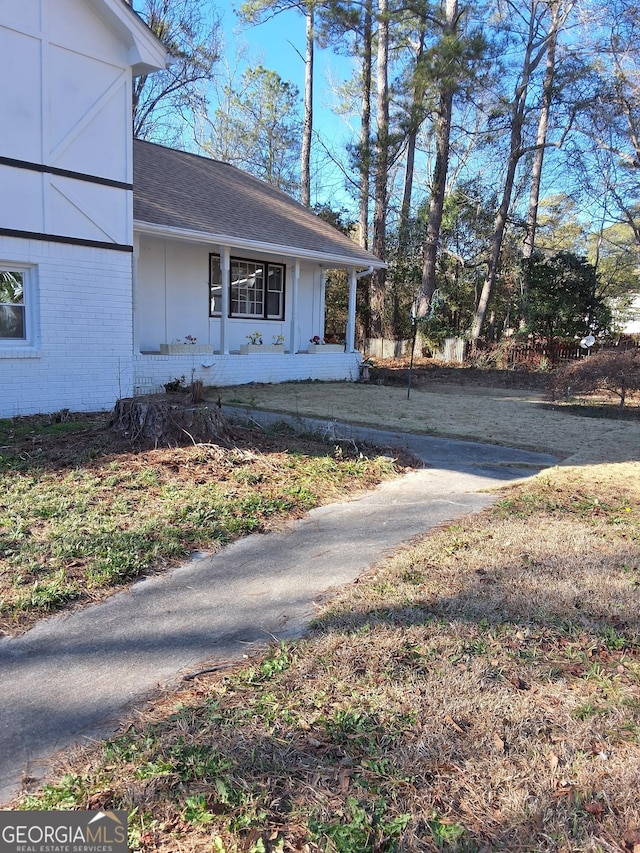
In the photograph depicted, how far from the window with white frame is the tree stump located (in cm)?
326

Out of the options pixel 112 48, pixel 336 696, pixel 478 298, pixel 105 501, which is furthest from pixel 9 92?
pixel 478 298

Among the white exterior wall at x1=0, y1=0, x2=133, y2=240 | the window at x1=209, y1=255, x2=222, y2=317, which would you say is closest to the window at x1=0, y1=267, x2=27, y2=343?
the white exterior wall at x1=0, y1=0, x2=133, y2=240

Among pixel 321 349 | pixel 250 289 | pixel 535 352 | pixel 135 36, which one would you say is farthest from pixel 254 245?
pixel 535 352

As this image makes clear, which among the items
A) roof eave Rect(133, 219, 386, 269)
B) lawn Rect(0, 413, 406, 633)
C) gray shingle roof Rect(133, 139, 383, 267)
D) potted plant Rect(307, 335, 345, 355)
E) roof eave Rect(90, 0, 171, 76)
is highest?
roof eave Rect(90, 0, 171, 76)

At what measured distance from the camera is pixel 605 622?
316 cm

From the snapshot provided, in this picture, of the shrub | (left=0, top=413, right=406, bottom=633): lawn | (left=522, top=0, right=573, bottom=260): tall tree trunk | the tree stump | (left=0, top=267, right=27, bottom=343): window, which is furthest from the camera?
(left=522, top=0, right=573, bottom=260): tall tree trunk

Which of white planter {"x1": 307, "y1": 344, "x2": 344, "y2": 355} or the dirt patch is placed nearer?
the dirt patch

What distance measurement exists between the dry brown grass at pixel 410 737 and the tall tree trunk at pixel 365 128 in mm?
20662

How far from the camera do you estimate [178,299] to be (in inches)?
561

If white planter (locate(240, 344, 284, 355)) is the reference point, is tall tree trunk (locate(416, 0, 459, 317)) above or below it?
above

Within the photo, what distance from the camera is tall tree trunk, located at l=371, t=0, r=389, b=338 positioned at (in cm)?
2130

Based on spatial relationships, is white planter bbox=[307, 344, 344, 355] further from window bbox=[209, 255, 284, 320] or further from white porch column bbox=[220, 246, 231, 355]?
white porch column bbox=[220, 246, 231, 355]

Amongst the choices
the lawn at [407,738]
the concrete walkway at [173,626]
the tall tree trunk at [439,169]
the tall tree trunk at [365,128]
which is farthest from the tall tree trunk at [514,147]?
the lawn at [407,738]

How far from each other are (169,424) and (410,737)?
482cm
